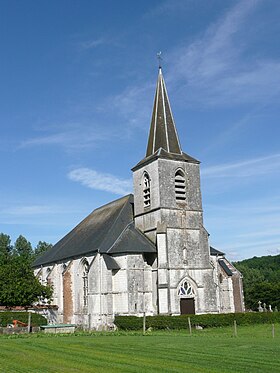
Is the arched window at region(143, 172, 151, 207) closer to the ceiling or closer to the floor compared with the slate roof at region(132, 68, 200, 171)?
closer to the floor

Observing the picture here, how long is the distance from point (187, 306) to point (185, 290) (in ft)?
3.67

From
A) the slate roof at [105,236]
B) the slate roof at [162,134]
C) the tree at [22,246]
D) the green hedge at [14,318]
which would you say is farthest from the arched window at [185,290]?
the tree at [22,246]

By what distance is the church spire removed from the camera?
36719mm

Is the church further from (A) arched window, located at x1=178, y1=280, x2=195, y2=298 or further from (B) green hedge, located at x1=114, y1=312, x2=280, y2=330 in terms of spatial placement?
(B) green hedge, located at x1=114, y1=312, x2=280, y2=330

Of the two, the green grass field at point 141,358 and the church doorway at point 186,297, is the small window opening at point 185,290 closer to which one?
the church doorway at point 186,297

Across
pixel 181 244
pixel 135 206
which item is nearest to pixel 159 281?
pixel 181 244

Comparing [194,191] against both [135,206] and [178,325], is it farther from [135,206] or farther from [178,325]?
[178,325]

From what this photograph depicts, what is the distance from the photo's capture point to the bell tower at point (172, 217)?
108ft

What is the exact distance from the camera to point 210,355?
13.9 m

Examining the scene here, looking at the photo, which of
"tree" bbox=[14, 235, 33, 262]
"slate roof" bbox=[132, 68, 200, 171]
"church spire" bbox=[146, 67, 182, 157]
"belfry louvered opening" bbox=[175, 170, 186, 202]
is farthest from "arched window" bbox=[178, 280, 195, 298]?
"tree" bbox=[14, 235, 33, 262]

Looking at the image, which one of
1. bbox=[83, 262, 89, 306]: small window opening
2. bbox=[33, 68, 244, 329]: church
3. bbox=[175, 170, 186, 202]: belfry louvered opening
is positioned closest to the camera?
bbox=[33, 68, 244, 329]: church

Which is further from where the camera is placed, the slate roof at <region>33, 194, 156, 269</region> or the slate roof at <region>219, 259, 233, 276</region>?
the slate roof at <region>219, 259, 233, 276</region>

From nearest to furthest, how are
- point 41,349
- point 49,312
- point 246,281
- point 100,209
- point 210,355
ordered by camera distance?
1. point 210,355
2. point 41,349
3. point 49,312
4. point 100,209
5. point 246,281

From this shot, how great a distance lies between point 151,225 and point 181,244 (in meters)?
2.74
